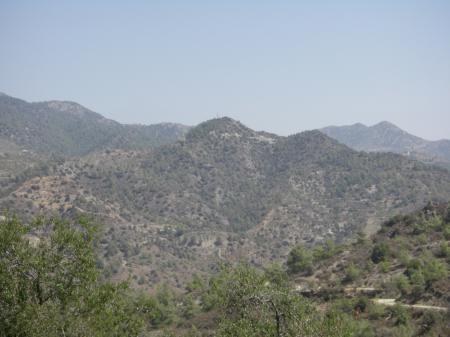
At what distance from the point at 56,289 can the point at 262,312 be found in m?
9.12

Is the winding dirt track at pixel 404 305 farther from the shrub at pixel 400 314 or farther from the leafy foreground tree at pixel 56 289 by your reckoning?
the leafy foreground tree at pixel 56 289

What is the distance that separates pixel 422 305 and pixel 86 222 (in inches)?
1327

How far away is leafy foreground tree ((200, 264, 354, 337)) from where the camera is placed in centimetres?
1781

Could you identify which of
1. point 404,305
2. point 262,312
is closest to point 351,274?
point 404,305

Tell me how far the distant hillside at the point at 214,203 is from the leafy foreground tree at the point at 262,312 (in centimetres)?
9906

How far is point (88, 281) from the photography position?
69.7 ft

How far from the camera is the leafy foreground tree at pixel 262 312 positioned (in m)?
17.8

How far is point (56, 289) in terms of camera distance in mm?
20422

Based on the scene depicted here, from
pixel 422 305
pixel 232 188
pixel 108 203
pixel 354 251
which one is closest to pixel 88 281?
pixel 422 305

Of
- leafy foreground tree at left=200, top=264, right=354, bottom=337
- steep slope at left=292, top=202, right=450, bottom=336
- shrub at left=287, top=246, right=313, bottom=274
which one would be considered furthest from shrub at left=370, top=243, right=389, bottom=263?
leafy foreground tree at left=200, top=264, right=354, bottom=337

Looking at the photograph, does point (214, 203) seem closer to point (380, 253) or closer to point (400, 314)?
point (380, 253)

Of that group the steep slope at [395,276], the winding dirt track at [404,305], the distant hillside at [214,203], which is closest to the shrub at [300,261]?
the steep slope at [395,276]

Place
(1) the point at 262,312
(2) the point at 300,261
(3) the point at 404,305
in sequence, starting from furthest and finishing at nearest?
(2) the point at 300,261
(3) the point at 404,305
(1) the point at 262,312

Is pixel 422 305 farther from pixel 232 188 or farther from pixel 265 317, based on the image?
pixel 232 188
